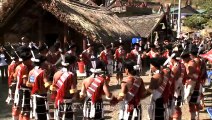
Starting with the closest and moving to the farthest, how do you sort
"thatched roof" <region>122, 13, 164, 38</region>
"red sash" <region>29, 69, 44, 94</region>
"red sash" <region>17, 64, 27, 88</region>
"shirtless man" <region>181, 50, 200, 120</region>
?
"red sash" <region>29, 69, 44, 94</region> → "red sash" <region>17, 64, 27, 88</region> → "shirtless man" <region>181, 50, 200, 120</region> → "thatched roof" <region>122, 13, 164, 38</region>

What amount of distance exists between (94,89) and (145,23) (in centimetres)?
2728

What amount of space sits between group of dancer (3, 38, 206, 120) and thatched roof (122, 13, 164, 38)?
→ 2250 cm

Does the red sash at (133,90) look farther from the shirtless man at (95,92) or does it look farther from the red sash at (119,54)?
the red sash at (119,54)

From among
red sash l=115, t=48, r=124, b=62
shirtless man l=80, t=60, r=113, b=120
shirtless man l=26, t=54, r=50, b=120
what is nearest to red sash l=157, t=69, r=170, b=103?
shirtless man l=80, t=60, r=113, b=120

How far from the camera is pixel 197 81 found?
1092cm

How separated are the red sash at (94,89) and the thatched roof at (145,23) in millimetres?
25739

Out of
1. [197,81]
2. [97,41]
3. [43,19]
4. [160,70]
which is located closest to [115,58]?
[97,41]

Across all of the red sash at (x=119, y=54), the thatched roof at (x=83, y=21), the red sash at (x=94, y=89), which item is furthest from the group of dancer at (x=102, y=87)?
the thatched roof at (x=83, y=21)

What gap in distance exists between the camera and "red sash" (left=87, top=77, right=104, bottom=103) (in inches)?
309

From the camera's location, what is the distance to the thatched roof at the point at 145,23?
3384cm

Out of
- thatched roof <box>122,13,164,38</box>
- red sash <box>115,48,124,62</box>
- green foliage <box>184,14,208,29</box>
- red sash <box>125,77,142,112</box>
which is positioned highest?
green foliage <box>184,14,208,29</box>

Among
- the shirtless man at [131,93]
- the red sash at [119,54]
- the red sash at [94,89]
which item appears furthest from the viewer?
the red sash at [119,54]

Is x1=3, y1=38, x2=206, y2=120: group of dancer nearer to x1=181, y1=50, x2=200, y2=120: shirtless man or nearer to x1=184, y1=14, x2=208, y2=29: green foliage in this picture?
x1=181, y1=50, x2=200, y2=120: shirtless man

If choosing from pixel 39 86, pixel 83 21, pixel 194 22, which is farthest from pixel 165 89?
pixel 194 22
